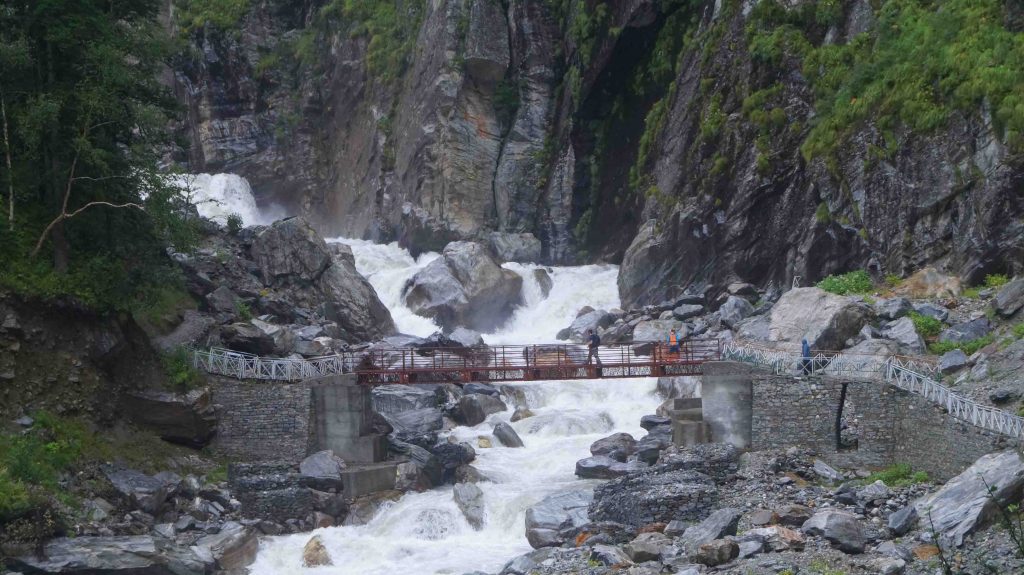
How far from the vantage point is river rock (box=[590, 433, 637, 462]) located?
28.7m

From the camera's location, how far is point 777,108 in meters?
39.4

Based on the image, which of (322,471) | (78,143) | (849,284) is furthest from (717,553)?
(78,143)

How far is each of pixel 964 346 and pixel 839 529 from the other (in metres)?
8.62

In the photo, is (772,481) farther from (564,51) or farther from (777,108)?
(564,51)

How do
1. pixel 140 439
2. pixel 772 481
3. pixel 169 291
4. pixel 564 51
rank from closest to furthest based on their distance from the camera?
pixel 772 481
pixel 140 439
pixel 169 291
pixel 564 51

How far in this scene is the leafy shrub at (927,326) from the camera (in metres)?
26.8

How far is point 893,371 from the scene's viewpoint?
24875 millimetres

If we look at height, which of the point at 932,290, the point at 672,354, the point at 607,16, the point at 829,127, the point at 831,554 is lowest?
the point at 831,554

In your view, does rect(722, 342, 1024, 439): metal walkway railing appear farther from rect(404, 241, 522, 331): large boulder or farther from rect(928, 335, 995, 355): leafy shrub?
rect(404, 241, 522, 331): large boulder

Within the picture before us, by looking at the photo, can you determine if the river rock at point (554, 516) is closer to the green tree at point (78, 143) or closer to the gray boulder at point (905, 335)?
the gray boulder at point (905, 335)

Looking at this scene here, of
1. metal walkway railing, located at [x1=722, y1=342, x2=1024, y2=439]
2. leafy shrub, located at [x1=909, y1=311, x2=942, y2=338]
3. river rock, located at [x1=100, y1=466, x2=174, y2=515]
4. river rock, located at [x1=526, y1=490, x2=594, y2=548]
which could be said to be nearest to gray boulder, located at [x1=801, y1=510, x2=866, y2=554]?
metal walkway railing, located at [x1=722, y1=342, x2=1024, y2=439]

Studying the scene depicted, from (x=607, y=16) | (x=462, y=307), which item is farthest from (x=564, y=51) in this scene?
(x=462, y=307)

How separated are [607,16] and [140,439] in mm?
35882

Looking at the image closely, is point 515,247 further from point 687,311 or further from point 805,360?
point 805,360
